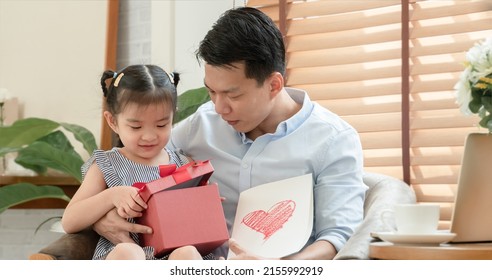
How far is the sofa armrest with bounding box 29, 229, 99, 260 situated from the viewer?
70.1 inches

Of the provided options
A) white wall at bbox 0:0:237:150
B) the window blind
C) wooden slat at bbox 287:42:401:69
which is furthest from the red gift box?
white wall at bbox 0:0:237:150

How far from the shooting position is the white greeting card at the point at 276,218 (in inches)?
73.0

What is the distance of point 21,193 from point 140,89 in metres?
1.67

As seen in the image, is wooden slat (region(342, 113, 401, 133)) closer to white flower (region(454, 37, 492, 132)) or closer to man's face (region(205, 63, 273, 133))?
man's face (region(205, 63, 273, 133))

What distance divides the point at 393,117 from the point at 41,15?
6.85 feet

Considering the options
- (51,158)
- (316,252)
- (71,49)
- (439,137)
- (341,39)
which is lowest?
(51,158)

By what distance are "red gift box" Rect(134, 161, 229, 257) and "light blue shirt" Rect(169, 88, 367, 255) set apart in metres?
0.23

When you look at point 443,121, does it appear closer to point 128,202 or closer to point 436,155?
point 436,155

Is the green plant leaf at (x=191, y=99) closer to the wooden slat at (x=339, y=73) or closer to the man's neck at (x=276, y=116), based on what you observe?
the wooden slat at (x=339, y=73)

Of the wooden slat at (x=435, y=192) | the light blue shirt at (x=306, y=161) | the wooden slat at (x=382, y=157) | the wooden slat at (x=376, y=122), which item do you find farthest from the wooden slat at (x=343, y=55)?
the light blue shirt at (x=306, y=161)

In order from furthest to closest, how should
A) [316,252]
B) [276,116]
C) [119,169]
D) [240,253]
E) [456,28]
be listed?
[456,28] → [276,116] → [119,169] → [316,252] → [240,253]

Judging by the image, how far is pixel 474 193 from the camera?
5.03 feet

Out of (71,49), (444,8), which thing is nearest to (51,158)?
(71,49)
